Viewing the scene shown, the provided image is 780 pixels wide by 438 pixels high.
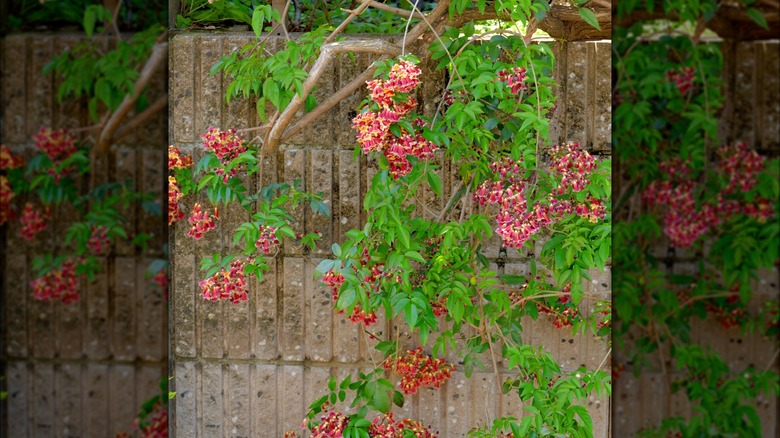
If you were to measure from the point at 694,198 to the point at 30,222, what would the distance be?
0.98ft

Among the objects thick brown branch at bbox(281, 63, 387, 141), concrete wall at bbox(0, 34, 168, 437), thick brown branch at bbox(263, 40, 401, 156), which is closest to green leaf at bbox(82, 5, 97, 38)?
concrete wall at bbox(0, 34, 168, 437)

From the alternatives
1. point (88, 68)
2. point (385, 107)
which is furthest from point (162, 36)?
point (385, 107)

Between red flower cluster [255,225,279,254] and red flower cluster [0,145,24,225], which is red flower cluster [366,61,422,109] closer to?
red flower cluster [255,225,279,254]

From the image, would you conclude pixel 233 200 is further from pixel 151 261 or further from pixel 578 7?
pixel 151 261

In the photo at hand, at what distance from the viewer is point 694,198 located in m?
0.26

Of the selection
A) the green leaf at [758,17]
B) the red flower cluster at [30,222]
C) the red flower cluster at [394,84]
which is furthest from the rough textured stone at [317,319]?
the green leaf at [758,17]

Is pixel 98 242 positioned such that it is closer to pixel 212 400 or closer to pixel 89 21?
pixel 89 21

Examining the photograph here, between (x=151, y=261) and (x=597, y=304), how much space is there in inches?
78.2

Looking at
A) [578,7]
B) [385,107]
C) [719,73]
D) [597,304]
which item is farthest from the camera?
[597,304]

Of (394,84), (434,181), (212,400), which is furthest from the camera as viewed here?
(212,400)

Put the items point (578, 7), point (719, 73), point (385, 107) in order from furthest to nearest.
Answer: point (578, 7)
point (385, 107)
point (719, 73)

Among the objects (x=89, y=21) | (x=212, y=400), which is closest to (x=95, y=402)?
(x=89, y=21)

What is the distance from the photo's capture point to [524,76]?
1.93 m

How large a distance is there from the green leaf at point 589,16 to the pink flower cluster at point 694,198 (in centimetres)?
181
